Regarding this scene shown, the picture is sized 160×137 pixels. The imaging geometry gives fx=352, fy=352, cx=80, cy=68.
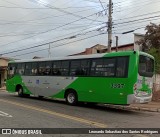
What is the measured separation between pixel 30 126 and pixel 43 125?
467mm

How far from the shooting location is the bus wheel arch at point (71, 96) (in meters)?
19.9

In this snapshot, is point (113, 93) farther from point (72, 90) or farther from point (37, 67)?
point (37, 67)

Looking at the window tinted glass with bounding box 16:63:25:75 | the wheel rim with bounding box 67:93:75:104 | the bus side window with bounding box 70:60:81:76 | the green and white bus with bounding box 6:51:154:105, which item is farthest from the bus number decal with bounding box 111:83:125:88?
the window tinted glass with bounding box 16:63:25:75

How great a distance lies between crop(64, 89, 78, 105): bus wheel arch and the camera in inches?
784

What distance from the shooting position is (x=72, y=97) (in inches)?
797

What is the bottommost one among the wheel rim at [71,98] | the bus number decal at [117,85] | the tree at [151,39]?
the wheel rim at [71,98]

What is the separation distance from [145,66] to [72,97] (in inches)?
192

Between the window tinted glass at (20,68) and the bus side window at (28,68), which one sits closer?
the bus side window at (28,68)

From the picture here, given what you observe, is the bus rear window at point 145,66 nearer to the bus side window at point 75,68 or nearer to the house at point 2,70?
the bus side window at point 75,68

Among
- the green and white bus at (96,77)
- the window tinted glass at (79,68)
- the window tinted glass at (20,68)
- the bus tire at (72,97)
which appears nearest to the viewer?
the green and white bus at (96,77)

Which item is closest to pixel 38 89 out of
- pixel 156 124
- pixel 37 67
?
pixel 37 67

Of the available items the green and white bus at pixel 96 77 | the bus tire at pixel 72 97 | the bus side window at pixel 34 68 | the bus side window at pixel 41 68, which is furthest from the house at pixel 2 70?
the bus tire at pixel 72 97

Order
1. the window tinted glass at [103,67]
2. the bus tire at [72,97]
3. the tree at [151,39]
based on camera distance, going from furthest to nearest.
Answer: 1. the tree at [151,39]
2. the bus tire at [72,97]
3. the window tinted glass at [103,67]

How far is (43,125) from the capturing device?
38.1ft
